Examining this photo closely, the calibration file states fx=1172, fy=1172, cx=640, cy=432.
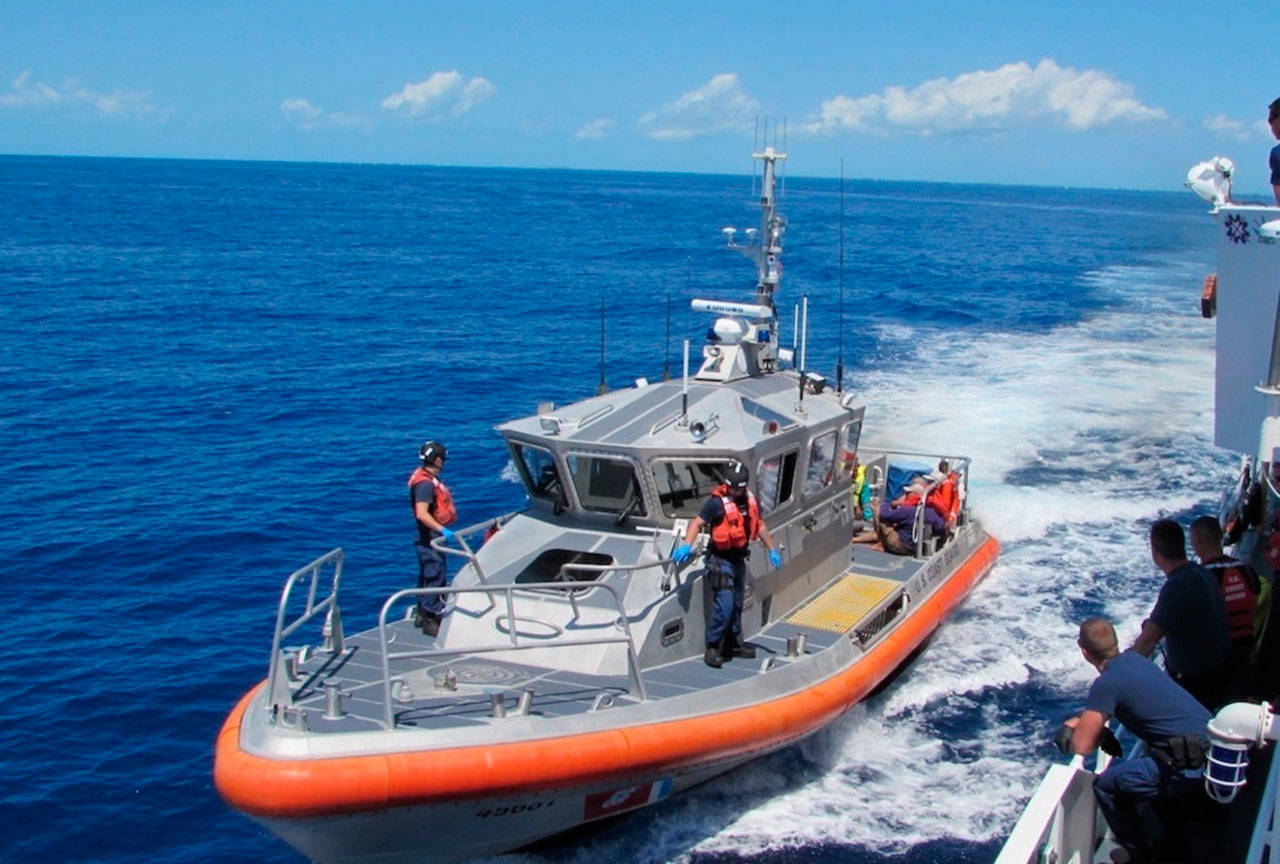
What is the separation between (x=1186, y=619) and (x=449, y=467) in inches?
605

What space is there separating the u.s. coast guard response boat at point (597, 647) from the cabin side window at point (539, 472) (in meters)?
0.02

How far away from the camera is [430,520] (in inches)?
360

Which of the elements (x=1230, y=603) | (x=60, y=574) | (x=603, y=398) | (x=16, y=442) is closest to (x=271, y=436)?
(x=16, y=442)

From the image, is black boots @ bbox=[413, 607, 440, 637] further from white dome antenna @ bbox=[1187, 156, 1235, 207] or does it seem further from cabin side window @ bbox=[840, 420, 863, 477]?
white dome antenna @ bbox=[1187, 156, 1235, 207]

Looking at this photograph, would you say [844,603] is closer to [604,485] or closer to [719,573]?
[719,573]

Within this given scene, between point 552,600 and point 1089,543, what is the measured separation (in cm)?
945

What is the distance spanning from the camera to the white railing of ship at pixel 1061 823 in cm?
428

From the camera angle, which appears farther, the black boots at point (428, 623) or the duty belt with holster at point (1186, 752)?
the black boots at point (428, 623)

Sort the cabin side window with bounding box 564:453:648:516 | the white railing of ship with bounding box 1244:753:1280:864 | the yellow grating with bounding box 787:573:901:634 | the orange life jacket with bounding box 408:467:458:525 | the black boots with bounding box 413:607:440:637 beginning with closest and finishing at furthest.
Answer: the white railing of ship with bounding box 1244:753:1280:864
the orange life jacket with bounding box 408:467:458:525
the black boots with bounding box 413:607:440:637
the cabin side window with bounding box 564:453:648:516
the yellow grating with bounding box 787:573:901:634

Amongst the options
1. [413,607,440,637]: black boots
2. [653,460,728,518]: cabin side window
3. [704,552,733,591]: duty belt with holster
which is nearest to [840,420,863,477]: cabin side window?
Answer: [653,460,728,518]: cabin side window

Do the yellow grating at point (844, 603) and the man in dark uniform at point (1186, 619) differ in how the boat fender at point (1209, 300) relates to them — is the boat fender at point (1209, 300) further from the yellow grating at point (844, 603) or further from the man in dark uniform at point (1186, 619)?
the man in dark uniform at point (1186, 619)

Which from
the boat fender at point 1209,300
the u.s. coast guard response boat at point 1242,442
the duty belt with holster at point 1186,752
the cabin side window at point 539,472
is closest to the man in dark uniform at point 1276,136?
the u.s. coast guard response boat at point 1242,442

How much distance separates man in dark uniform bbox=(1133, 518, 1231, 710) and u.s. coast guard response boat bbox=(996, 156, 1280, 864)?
53 cm

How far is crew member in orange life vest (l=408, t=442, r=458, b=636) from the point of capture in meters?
9.14
